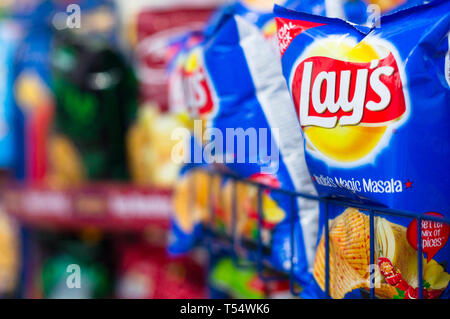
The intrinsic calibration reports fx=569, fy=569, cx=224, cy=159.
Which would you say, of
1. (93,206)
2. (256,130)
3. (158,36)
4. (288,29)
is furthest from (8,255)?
(288,29)

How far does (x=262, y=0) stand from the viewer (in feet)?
2.99

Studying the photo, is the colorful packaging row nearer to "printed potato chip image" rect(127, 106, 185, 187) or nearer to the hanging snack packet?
the hanging snack packet

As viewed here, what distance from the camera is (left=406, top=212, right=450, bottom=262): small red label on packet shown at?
56cm

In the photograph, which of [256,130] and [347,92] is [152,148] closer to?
[256,130]

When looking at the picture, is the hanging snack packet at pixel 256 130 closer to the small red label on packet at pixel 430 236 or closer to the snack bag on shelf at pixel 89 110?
the small red label on packet at pixel 430 236

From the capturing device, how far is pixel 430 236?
0.56 m

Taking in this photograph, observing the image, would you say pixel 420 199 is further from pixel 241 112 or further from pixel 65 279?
pixel 65 279

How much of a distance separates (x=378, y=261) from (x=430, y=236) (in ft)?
0.19

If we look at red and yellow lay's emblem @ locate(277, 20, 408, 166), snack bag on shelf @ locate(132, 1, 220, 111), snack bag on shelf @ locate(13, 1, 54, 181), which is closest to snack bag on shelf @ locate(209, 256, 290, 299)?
red and yellow lay's emblem @ locate(277, 20, 408, 166)

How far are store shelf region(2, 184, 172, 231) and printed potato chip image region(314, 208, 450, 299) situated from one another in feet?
2.88
